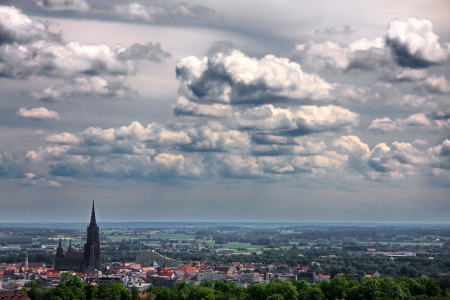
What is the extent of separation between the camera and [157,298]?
10394 cm

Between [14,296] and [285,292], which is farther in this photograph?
[14,296]

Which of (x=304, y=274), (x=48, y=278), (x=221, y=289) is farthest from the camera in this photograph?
(x=304, y=274)

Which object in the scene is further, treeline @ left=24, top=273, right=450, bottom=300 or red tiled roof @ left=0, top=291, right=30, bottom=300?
red tiled roof @ left=0, top=291, right=30, bottom=300

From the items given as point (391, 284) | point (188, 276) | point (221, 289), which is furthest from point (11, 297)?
point (188, 276)

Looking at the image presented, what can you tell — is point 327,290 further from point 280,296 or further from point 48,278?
point 48,278

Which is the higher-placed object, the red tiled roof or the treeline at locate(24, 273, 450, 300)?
the treeline at locate(24, 273, 450, 300)

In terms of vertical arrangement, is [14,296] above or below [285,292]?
below

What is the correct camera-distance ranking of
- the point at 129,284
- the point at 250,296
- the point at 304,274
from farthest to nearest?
the point at 304,274, the point at 129,284, the point at 250,296

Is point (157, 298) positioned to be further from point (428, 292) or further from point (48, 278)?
point (48, 278)

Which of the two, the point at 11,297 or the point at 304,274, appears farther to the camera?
the point at 304,274

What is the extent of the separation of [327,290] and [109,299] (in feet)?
100

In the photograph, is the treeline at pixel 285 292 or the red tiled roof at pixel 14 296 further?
the red tiled roof at pixel 14 296

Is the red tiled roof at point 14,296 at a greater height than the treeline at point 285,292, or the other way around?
the treeline at point 285,292

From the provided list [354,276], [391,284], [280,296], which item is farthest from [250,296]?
[354,276]
